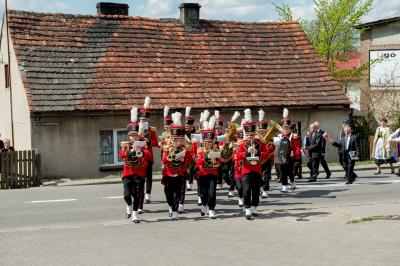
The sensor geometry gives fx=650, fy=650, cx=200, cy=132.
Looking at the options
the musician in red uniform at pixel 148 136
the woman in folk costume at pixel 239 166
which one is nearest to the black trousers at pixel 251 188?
the woman in folk costume at pixel 239 166

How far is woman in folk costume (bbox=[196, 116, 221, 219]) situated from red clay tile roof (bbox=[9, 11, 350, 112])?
10779mm

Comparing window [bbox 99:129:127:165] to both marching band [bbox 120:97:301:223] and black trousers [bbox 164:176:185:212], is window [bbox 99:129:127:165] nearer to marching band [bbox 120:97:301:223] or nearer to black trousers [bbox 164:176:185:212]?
marching band [bbox 120:97:301:223]

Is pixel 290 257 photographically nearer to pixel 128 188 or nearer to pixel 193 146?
pixel 128 188

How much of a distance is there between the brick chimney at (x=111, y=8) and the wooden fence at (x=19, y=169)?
9480mm

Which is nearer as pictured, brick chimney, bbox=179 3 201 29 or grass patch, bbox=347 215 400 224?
grass patch, bbox=347 215 400 224

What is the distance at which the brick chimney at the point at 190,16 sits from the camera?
29.4 meters

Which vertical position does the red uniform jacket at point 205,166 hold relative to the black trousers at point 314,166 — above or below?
above

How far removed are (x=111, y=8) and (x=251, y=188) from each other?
58.6ft

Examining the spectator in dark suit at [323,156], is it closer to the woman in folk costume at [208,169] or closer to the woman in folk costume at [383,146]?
the woman in folk costume at [383,146]

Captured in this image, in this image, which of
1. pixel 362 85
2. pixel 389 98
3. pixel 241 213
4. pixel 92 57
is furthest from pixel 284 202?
pixel 362 85

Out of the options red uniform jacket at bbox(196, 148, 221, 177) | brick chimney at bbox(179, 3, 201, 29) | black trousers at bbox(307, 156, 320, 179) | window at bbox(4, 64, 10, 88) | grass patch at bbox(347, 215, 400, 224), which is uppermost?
brick chimney at bbox(179, 3, 201, 29)

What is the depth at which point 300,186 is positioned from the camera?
1917 cm

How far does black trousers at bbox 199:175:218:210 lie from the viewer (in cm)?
1357

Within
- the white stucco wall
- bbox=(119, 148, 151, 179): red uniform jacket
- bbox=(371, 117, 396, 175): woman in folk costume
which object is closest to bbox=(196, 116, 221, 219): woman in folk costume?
bbox=(119, 148, 151, 179): red uniform jacket
